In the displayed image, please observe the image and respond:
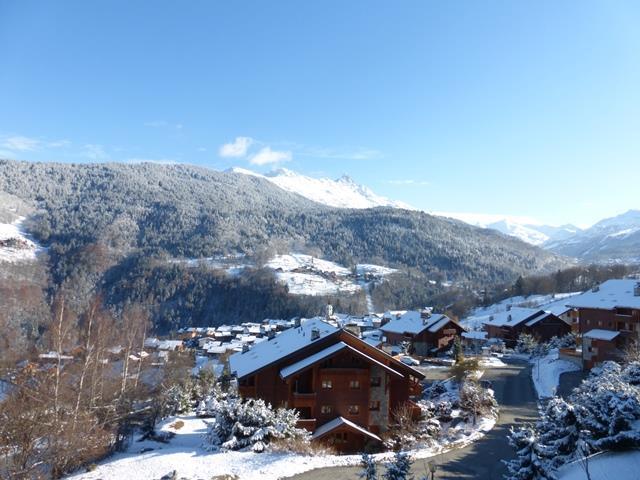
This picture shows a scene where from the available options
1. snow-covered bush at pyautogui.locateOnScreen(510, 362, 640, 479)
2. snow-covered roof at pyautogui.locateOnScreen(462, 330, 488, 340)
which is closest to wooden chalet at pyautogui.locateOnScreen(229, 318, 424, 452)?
snow-covered bush at pyautogui.locateOnScreen(510, 362, 640, 479)

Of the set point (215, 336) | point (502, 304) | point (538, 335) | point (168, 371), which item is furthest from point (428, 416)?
point (502, 304)

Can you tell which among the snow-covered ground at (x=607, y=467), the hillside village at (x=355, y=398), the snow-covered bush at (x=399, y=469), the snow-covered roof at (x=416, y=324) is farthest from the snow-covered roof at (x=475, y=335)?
the snow-covered bush at (x=399, y=469)

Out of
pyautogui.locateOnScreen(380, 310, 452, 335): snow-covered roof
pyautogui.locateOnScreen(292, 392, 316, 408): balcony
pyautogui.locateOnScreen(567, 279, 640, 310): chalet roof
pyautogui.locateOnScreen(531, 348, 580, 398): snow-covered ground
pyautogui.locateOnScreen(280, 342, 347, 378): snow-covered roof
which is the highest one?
pyautogui.locateOnScreen(567, 279, 640, 310): chalet roof

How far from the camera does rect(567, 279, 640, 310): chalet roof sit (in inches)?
1763

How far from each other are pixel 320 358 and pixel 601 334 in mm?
30702

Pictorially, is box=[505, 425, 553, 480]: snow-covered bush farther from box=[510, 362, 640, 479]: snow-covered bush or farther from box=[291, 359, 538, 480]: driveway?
box=[291, 359, 538, 480]: driveway

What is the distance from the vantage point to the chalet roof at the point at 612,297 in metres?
44.8

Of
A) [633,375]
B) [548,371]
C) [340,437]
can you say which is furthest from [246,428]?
[548,371]

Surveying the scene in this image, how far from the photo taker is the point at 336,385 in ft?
94.9

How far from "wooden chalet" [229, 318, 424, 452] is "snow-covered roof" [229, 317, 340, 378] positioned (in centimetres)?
14

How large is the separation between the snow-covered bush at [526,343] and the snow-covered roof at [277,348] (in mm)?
38404

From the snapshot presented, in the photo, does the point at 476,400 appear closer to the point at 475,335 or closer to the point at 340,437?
Result: the point at 340,437

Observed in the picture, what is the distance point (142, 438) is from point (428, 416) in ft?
55.7

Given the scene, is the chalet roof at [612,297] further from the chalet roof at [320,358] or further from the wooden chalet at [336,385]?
the chalet roof at [320,358]
